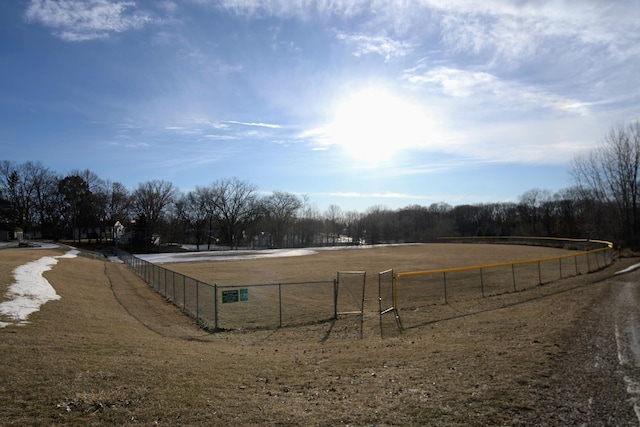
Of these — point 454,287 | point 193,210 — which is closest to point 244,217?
point 193,210

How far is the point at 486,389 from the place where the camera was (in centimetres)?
655

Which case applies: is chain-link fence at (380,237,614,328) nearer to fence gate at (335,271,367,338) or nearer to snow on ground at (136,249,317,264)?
fence gate at (335,271,367,338)

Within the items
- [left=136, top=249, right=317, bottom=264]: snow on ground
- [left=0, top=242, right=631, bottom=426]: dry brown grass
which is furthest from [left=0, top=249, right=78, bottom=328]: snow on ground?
[left=136, top=249, right=317, bottom=264]: snow on ground

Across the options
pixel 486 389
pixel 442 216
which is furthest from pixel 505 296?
pixel 442 216

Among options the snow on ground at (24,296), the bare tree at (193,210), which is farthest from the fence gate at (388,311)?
the bare tree at (193,210)

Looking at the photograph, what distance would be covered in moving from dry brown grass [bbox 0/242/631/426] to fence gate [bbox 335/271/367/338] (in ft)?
11.0

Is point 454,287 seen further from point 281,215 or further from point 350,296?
point 281,215

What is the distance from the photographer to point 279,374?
8.20m

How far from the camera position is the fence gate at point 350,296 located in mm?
17609

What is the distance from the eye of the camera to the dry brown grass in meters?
5.69

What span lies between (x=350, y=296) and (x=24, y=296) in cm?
1473

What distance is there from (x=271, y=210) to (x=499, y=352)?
383ft

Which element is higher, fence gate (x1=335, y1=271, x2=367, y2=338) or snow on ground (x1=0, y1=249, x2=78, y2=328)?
snow on ground (x1=0, y1=249, x2=78, y2=328)

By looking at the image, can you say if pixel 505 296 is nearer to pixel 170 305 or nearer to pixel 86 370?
pixel 170 305
